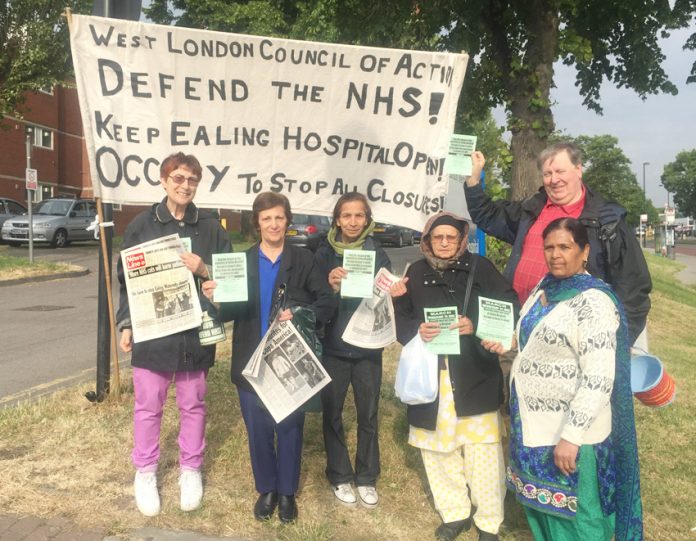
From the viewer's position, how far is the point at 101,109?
4.49 m

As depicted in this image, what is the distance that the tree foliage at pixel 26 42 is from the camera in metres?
20.7

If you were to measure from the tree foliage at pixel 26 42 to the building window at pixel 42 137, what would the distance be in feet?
41.0

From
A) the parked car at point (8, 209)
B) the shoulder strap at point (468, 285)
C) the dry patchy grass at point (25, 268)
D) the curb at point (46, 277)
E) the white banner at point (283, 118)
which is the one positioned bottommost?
the curb at point (46, 277)

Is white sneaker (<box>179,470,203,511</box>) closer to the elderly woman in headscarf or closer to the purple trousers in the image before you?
the purple trousers

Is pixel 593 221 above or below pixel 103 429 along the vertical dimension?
above

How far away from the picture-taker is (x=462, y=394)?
11.6 ft

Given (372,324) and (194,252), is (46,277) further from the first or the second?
(372,324)

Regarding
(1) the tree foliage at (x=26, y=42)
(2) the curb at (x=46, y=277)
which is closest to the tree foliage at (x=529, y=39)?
(2) the curb at (x=46, y=277)

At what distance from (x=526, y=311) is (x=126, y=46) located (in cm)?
316

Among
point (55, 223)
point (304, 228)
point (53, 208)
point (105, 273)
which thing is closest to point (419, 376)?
point (105, 273)

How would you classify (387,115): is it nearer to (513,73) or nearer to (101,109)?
(101,109)

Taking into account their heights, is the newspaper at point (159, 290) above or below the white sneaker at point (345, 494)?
above

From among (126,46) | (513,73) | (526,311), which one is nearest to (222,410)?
(126,46)

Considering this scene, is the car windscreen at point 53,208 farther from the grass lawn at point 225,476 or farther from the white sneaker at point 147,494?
the white sneaker at point 147,494
